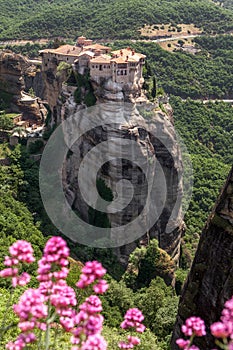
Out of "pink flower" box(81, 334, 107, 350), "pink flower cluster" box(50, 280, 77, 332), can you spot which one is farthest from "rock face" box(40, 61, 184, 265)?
"pink flower" box(81, 334, 107, 350)

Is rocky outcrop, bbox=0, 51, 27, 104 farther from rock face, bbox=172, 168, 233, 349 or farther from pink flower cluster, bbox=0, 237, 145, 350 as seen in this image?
pink flower cluster, bbox=0, 237, 145, 350

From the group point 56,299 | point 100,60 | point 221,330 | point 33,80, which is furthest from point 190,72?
point 221,330

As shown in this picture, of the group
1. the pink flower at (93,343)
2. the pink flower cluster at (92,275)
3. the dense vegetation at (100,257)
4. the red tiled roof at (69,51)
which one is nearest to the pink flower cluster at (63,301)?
the pink flower cluster at (92,275)

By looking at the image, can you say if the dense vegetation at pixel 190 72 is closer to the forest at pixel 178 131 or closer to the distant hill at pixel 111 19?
the forest at pixel 178 131

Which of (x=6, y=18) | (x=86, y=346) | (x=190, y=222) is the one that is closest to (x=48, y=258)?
(x=86, y=346)

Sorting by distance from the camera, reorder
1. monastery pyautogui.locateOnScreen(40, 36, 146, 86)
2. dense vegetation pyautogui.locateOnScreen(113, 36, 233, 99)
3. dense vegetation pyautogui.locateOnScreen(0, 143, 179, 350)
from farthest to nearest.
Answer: dense vegetation pyautogui.locateOnScreen(113, 36, 233, 99), monastery pyautogui.locateOnScreen(40, 36, 146, 86), dense vegetation pyautogui.locateOnScreen(0, 143, 179, 350)

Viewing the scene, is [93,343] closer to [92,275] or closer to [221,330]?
[92,275]

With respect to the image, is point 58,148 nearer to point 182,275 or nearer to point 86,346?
point 182,275
